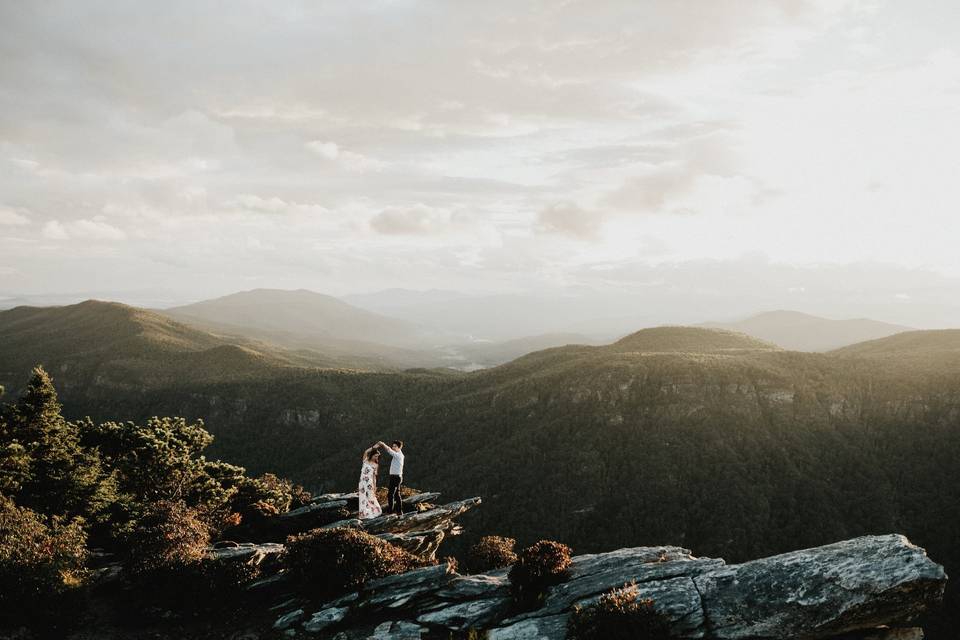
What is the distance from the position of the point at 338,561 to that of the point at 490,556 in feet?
31.5

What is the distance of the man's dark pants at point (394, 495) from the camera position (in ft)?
92.9

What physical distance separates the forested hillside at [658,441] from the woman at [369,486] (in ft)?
324

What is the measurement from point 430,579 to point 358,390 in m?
179

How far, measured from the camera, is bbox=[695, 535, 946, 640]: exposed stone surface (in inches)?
588

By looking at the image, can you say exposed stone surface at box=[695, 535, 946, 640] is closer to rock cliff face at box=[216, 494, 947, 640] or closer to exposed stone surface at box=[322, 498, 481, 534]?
rock cliff face at box=[216, 494, 947, 640]

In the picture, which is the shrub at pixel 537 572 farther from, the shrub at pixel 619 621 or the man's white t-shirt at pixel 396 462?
the man's white t-shirt at pixel 396 462

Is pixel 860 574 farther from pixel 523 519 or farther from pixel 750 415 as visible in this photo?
pixel 750 415

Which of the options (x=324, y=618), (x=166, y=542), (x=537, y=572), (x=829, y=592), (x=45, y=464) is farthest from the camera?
(x=45, y=464)

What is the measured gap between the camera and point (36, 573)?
68.4ft

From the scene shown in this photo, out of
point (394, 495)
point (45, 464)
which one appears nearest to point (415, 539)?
point (394, 495)

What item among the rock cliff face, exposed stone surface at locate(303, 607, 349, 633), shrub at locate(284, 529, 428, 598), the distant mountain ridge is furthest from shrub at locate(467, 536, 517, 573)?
the distant mountain ridge

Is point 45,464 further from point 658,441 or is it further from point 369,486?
point 658,441

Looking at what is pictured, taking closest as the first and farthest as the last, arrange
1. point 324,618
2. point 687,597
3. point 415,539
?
point 687,597, point 324,618, point 415,539

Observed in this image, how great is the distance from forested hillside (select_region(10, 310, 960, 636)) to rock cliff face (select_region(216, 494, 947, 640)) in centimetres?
10635
